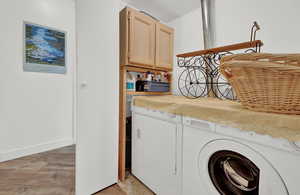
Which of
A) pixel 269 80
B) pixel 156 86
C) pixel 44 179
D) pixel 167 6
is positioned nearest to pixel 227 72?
pixel 269 80

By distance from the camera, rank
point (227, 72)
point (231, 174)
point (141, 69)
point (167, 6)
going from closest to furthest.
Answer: point (227, 72) → point (231, 174) → point (141, 69) → point (167, 6)

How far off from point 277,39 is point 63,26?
9.17 feet

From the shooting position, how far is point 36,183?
1.37 m

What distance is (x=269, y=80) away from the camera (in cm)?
61

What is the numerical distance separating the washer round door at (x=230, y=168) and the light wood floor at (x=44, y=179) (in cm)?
73

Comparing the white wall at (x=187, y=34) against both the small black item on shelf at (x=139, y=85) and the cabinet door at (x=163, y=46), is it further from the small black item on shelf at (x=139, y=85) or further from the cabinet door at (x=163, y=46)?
the small black item on shelf at (x=139, y=85)

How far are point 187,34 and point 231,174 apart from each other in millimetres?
1775

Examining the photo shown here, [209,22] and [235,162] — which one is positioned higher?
[209,22]

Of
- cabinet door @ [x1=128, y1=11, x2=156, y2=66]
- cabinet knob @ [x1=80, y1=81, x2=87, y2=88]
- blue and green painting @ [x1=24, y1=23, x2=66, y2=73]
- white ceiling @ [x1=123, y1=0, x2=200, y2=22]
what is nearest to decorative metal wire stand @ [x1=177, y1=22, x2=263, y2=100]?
cabinet door @ [x1=128, y1=11, x2=156, y2=66]

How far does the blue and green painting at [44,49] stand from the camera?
6.13 ft

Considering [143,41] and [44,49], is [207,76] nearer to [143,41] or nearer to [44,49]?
[143,41]

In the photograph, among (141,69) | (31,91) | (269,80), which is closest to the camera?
(269,80)

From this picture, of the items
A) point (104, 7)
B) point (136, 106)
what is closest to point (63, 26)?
point (104, 7)

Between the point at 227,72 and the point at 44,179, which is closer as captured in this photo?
the point at 227,72
